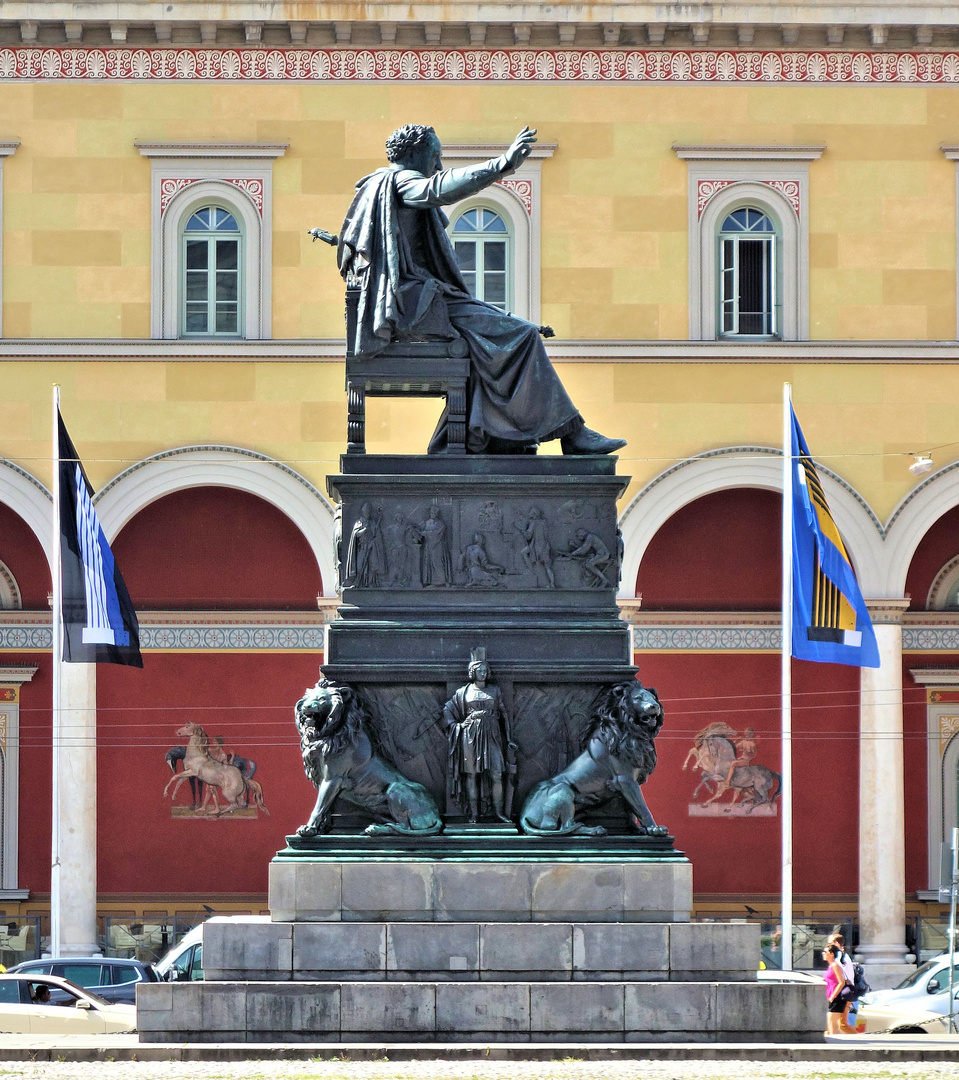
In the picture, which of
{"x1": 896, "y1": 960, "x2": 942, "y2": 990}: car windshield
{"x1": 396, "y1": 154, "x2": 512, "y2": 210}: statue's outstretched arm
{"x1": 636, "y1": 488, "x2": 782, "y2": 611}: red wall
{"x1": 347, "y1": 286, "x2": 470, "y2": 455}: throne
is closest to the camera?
{"x1": 396, "y1": 154, "x2": 512, "y2": 210}: statue's outstretched arm

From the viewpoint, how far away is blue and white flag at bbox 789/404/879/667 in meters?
23.5

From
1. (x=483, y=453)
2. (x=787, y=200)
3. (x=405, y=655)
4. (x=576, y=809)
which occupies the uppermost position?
(x=787, y=200)

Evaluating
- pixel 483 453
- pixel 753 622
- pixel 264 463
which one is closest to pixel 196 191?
pixel 264 463

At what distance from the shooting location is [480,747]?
11.9 metres

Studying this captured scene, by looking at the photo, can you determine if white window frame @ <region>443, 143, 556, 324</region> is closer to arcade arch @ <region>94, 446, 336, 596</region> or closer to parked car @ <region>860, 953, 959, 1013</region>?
arcade arch @ <region>94, 446, 336, 596</region>

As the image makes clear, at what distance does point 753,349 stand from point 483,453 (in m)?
14.9

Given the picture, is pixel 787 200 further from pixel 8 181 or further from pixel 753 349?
pixel 8 181

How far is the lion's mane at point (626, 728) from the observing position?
1193cm

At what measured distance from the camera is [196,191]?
27156 millimetres

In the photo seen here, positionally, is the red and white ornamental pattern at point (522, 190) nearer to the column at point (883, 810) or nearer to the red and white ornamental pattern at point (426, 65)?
the red and white ornamental pattern at point (426, 65)

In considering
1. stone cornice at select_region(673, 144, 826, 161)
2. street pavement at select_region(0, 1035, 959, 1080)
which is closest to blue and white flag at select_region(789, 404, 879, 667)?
stone cornice at select_region(673, 144, 826, 161)

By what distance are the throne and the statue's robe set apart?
0.05 metres

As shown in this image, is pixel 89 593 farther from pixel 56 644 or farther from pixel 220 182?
pixel 220 182

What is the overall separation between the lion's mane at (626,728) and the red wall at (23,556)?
57.4 feet
